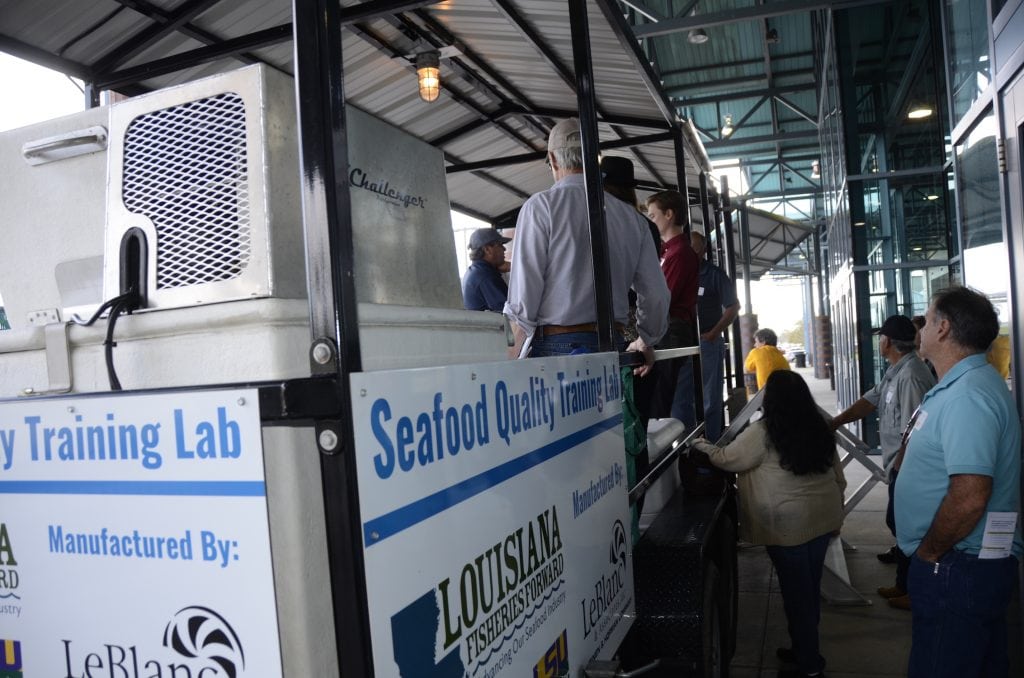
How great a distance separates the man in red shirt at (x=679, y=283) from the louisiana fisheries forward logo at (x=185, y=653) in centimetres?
336

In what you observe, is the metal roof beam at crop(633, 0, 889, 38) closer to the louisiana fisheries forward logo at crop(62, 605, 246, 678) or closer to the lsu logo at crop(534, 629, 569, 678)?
the lsu logo at crop(534, 629, 569, 678)

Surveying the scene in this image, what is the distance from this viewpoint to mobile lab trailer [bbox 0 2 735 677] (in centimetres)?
104

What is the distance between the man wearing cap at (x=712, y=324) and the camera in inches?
233

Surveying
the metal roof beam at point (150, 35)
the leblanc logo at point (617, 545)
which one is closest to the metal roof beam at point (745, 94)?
the metal roof beam at point (150, 35)

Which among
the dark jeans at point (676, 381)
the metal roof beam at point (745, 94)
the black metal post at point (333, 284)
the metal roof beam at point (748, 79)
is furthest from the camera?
the metal roof beam at point (745, 94)

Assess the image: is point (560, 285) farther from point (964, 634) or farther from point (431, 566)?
point (964, 634)

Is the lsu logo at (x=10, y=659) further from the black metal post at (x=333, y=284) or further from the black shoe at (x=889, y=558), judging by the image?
the black shoe at (x=889, y=558)

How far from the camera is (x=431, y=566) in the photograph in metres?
1.19

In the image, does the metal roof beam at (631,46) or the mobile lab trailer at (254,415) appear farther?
the metal roof beam at (631,46)

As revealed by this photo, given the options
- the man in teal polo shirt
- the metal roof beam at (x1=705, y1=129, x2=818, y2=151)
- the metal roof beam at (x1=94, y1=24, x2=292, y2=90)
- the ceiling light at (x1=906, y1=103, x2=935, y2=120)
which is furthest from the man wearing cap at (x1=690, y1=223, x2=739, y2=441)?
the metal roof beam at (x1=705, y1=129, x2=818, y2=151)

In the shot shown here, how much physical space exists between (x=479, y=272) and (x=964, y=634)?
2.89 meters

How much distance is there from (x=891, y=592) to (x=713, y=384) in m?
1.84

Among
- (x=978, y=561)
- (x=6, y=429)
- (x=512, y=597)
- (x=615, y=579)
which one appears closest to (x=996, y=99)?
(x=978, y=561)

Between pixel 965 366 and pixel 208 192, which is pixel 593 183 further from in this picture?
pixel 965 366
